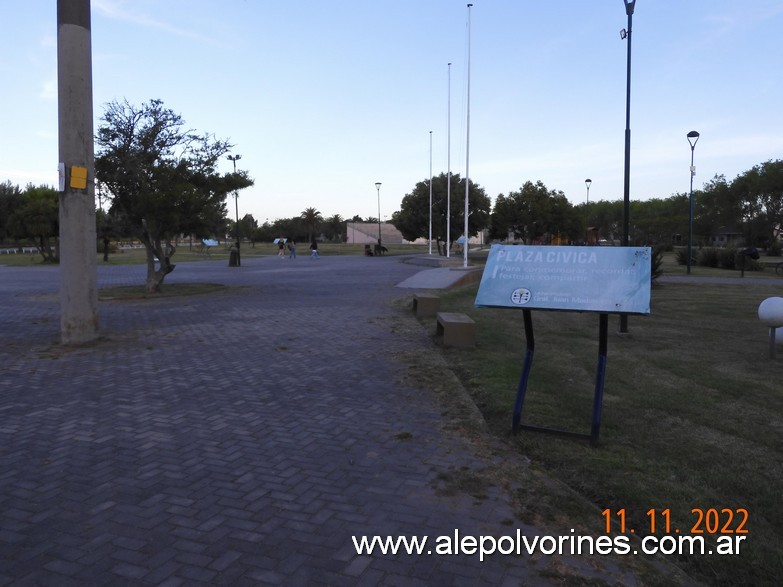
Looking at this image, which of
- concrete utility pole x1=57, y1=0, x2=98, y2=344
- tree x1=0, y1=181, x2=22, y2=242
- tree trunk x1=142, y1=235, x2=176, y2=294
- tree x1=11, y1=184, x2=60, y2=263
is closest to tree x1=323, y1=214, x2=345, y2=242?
tree x1=0, y1=181, x2=22, y2=242

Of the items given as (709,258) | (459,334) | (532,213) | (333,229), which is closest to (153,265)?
(459,334)

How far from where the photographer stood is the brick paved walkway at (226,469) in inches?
122

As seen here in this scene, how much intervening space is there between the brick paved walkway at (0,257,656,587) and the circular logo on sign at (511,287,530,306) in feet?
3.87

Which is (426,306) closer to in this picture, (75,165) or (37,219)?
(75,165)

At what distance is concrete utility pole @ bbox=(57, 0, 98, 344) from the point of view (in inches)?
345

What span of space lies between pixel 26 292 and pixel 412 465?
16830 millimetres

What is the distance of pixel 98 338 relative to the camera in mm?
9484

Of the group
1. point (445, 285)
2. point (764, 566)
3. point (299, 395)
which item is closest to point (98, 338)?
point (299, 395)

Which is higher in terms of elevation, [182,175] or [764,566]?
[182,175]

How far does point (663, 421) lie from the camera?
18.3 feet

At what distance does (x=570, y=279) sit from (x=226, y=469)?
2.86 meters

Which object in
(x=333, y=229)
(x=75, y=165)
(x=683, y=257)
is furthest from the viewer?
(x=333, y=229)

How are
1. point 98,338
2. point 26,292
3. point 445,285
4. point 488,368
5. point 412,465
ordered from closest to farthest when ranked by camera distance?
point 412,465 → point 488,368 → point 98,338 → point 26,292 → point 445,285

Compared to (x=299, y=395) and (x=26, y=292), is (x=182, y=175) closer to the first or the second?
(x=26, y=292)
